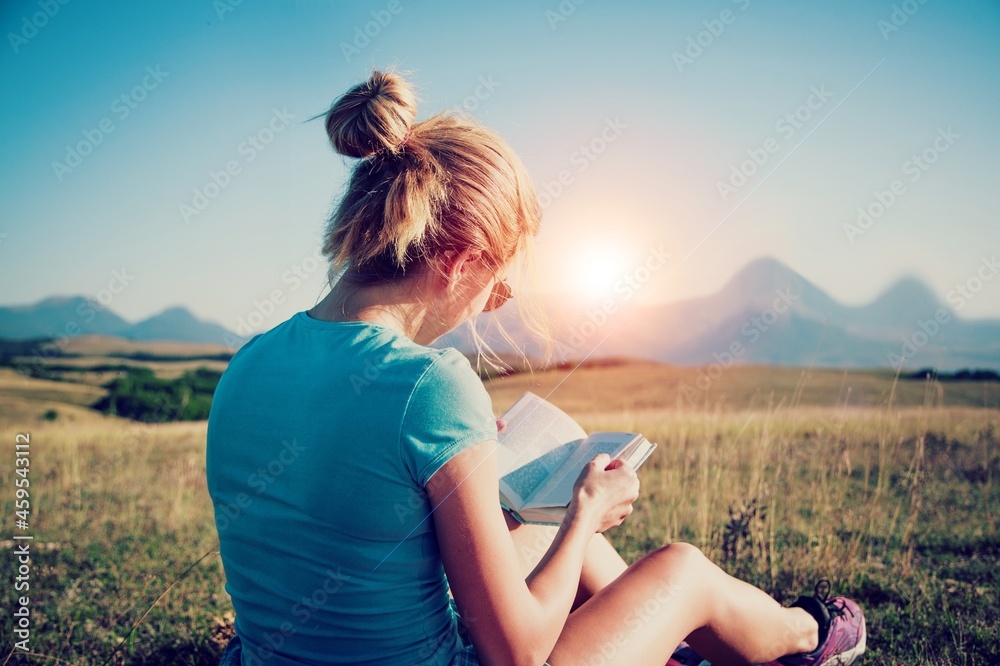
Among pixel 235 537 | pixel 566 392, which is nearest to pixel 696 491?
pixel 235 537

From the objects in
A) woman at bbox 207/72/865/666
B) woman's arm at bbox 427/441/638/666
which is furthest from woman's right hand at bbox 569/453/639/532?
woman's arm at bbox 427/441/638/666

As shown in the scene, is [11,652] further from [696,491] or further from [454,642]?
[696,491]

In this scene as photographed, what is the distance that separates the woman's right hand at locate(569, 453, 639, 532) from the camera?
61.1 inches

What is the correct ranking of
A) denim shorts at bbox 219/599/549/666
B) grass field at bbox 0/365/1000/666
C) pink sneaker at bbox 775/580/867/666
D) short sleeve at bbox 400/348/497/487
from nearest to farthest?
Result: short sleeve at bbox 400/348/497/487 → denim shorts at bbox 219/599/549/666 → pink sneaker at bbox 775/580/867/666 → grass field at bbox 0/365/1000/666

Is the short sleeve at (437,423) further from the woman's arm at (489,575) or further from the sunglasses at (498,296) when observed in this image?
the sunglasses at (498,296)

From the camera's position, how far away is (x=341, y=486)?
1263 mm

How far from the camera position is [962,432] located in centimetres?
577

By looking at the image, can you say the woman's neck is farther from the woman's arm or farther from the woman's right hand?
the woman's right hand

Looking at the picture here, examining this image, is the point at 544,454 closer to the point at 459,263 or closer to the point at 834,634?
the point at 459,263

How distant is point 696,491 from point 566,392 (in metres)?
11.9

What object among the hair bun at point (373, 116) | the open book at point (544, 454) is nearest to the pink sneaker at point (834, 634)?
the open book at point (544, 454)

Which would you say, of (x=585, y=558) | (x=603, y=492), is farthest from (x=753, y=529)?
A: (x=603, y=492)

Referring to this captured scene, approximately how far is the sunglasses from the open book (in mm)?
443

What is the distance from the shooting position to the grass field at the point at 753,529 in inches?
107
